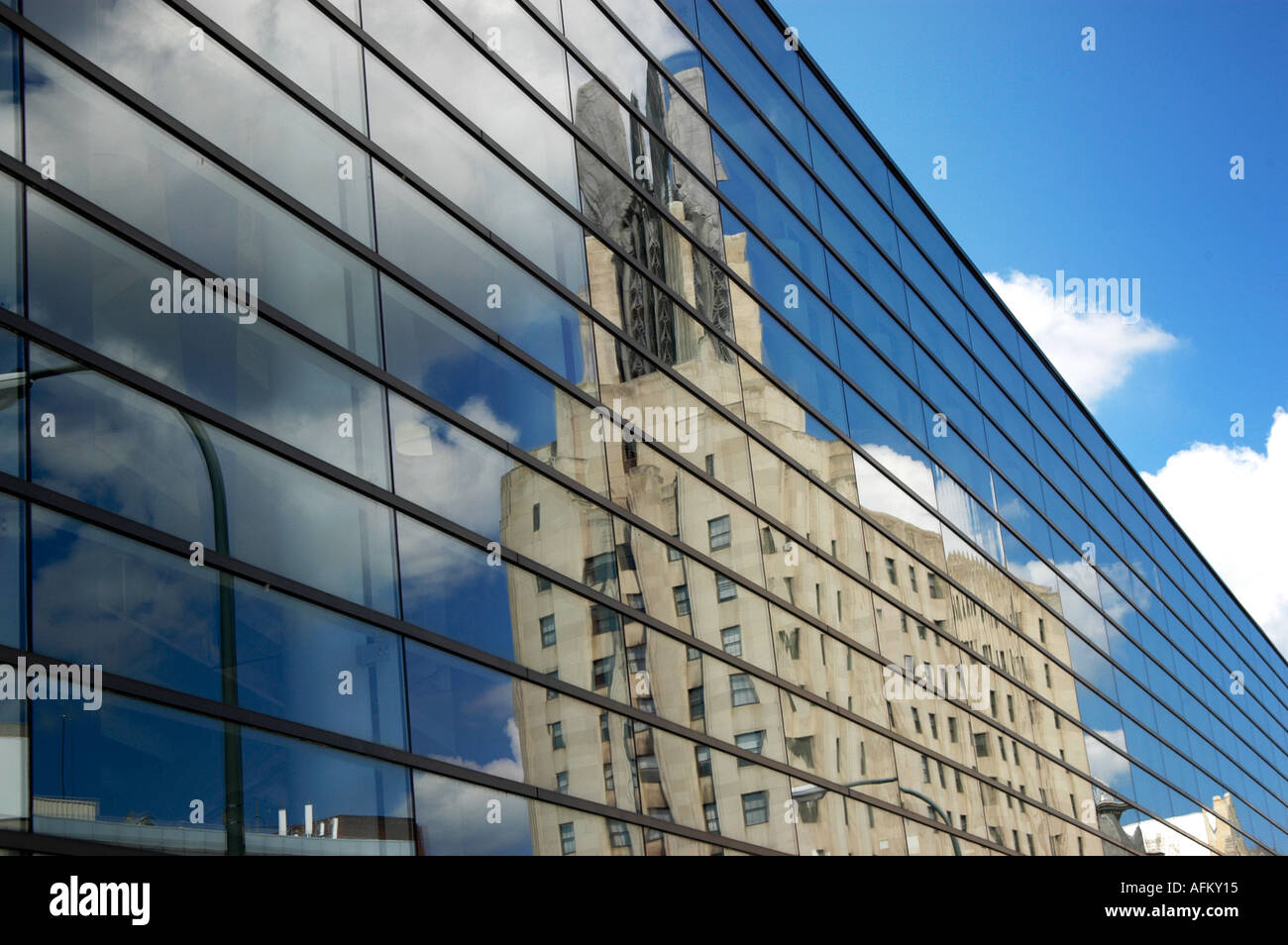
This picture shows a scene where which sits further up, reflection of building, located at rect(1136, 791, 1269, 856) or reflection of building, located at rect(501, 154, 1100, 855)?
reflection of building, located at rect(501, 154, 1100, 855)

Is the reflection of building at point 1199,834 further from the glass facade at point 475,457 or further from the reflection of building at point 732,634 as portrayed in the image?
the reflection of building at point 732,634

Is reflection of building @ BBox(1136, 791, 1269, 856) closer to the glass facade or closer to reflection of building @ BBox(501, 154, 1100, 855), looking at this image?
the glass facade

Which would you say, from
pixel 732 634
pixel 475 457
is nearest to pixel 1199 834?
pixel 732 634

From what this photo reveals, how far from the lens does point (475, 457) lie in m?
14.4

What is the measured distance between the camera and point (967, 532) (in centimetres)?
2881

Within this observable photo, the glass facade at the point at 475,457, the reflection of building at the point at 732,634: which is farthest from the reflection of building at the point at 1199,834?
the reflection of building at the point at 732,634

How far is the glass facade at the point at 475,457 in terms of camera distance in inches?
401

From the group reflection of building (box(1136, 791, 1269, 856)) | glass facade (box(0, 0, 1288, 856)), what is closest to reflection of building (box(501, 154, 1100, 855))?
glass facade (box(0, 0, 1288, 856))

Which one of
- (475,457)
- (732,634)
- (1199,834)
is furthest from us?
(1199,834)

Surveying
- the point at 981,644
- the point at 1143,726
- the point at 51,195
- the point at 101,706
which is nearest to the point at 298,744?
the point at 101,706

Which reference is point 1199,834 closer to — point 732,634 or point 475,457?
point 732,634

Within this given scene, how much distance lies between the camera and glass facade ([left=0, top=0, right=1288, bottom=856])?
10.2 meters

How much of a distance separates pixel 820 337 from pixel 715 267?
3.86 meters
